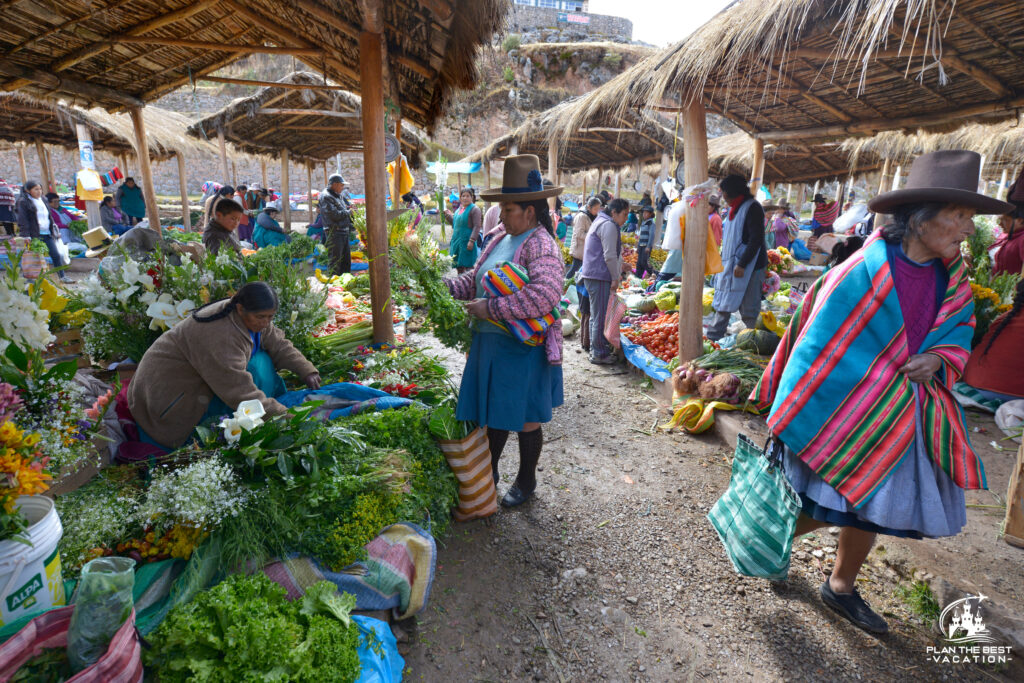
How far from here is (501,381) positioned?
2.64 meters

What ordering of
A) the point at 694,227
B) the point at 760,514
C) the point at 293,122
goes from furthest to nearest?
A: the point at 293,122
the point at 694,227
the point at 760,514

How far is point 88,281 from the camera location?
3.51 metres

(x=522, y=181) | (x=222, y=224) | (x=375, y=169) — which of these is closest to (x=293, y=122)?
(x=222, y=224)

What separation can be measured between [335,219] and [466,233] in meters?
2.29

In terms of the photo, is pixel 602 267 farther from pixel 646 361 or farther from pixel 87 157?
pixel 87 157

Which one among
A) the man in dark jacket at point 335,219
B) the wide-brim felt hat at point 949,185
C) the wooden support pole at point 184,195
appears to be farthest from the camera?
the wooden support pole at point 184,195

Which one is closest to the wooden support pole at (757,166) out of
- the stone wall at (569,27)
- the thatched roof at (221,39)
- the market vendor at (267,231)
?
the thatched roof at (221,39)

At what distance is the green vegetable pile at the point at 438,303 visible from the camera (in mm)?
2615

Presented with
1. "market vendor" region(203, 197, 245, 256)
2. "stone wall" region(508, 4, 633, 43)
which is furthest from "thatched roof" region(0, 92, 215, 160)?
"stone wall" region(508, 4, 633, 43)

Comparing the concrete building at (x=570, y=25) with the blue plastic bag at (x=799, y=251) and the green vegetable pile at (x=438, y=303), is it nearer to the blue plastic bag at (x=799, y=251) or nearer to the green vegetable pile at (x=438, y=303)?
the blue plastic bag at (x=799, y=251)

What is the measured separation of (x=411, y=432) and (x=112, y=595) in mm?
1406

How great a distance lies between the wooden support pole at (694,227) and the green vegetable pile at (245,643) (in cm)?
407

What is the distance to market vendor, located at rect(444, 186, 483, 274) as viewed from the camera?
793 cm

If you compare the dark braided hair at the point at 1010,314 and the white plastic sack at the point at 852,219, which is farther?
the white plastic sack at the point at 852,219
